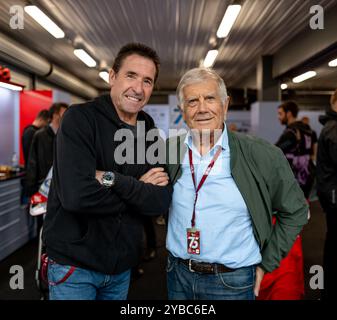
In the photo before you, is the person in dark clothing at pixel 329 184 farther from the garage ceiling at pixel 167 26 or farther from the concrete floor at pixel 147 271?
the garage ceiling at pixel 167 26

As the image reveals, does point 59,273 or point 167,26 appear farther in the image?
point 167,26

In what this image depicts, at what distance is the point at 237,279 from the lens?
3.90 feet

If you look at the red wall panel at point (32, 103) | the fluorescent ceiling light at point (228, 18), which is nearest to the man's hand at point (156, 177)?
the fluorescent ceiling light at point (228, 18)

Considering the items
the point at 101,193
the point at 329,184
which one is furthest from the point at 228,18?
the point at 101,193

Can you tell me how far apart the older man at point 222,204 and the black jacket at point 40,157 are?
8.41 feet

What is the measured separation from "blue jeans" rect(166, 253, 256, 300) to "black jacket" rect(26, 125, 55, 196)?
2620 millimetres

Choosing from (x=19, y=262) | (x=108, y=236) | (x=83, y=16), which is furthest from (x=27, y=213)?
(x=108, y=236)

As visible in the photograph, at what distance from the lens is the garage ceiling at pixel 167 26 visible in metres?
4.15

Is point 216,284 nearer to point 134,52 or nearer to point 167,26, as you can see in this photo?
point 134,52

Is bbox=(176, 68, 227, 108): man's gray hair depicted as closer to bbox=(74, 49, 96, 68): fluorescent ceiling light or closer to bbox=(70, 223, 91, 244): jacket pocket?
bbox=(70, 223, 91, 244): jacket pocket

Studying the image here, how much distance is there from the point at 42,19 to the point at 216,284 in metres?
4.11

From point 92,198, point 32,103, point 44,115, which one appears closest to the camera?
point 92,198

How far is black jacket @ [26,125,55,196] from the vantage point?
3477 mm
